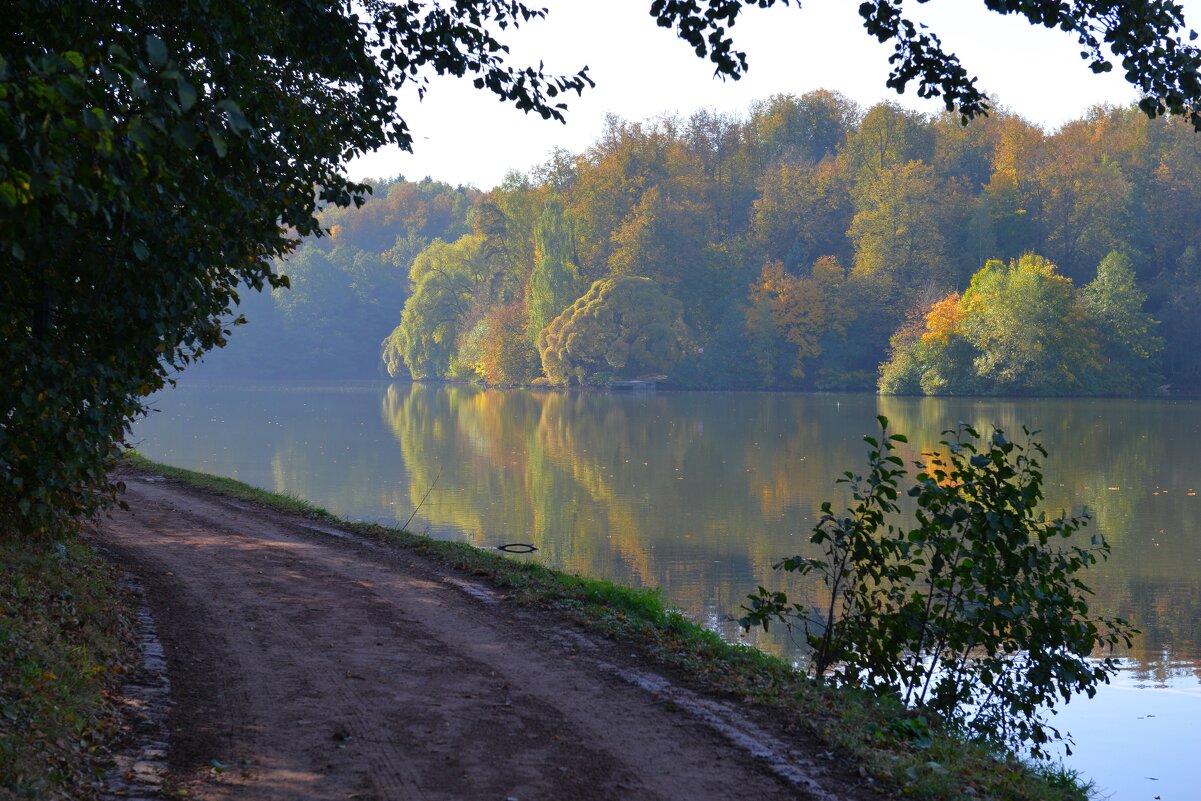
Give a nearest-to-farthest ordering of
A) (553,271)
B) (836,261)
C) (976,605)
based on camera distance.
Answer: (976,605) → (836,261) → (553,271)

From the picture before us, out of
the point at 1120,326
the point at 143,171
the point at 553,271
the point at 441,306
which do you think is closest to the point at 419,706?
the point at 143,171

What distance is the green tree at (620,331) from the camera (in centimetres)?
7475

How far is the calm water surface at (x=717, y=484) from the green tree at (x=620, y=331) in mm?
15474

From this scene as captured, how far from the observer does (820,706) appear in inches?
290

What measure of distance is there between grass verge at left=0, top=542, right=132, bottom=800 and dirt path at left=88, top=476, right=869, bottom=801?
14.9 inches

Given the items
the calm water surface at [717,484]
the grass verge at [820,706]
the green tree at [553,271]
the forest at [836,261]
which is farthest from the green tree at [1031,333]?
the grass verge at [820,706]

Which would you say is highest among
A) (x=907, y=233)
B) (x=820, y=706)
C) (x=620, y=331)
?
(x=907, y=233)

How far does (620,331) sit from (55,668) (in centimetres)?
6874

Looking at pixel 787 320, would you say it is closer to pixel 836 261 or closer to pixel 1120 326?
pixel 836 261

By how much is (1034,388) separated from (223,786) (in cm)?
6323

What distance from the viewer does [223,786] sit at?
A: 5.49m

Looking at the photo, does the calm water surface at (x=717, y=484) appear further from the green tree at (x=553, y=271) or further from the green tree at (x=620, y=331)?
the green tree at (x=553, y=271)

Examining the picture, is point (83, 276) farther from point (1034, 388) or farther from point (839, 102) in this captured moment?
point (839, 102)

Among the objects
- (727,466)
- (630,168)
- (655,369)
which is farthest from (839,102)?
(727,466)
